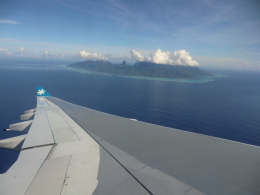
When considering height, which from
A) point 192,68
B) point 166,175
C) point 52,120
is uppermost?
point 192,68

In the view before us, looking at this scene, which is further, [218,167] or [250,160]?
[250,160]

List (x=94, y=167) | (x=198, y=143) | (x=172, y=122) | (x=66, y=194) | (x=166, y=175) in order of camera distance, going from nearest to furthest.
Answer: (x=66, y=194) → (x=166, y=175) → (x=94, y=167) → (x=198, y=143) → (x=172, y=122)

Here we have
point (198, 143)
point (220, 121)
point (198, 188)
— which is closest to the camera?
point (198, 188)

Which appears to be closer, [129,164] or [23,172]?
[23,172]

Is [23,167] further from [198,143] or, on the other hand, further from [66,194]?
[198,143]

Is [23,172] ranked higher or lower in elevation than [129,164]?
lower

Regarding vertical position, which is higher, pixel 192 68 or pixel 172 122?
pixel 192 68

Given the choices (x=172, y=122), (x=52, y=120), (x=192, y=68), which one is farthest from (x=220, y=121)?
(x=192, y=68)

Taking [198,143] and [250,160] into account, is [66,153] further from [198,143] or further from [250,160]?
→ [250,160]
